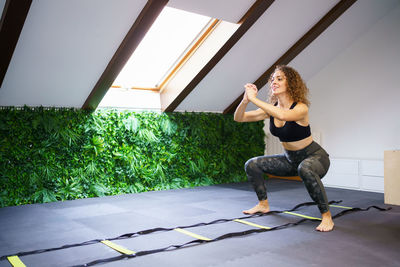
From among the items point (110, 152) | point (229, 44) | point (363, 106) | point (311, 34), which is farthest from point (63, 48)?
point (363, 106)

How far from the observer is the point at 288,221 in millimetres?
3084

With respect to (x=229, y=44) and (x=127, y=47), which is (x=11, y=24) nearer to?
(x=127, y=47)

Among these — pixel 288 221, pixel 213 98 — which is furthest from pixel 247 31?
pixel 288 221

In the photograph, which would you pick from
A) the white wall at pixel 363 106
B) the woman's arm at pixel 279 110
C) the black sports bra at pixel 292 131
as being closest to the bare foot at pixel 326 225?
the black sports bra at pixel 292 131

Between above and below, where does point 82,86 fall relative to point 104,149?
above

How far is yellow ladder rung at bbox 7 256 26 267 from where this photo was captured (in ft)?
6.73

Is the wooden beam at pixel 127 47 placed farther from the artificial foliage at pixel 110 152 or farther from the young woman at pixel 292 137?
the young woman at pixel 292 137

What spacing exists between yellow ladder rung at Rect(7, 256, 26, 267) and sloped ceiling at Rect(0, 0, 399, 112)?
2.06 meters

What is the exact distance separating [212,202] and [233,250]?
1777 millimetres

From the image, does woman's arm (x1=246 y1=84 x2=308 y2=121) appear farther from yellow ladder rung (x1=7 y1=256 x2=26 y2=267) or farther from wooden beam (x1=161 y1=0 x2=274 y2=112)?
yellow ladder rung (x1=7 y1=256 x2=26 y2=267)

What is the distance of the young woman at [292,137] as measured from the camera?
279 centimetres

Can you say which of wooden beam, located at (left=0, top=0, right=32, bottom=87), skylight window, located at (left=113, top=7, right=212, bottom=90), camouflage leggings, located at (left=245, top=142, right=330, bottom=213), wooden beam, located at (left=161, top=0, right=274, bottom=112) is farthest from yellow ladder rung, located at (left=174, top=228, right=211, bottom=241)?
skylight window, located at (left=113, top=7, right=212, bottom=90)

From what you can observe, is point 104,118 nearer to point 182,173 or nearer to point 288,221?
point 182,173

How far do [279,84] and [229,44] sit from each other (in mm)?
1477
